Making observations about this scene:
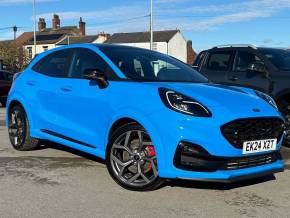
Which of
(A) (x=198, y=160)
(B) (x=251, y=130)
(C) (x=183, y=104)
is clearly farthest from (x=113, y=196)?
(B) (x=251, y=130)

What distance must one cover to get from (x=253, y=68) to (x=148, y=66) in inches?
107

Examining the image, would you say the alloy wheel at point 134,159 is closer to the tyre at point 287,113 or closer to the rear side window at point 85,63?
the rear side window at point 85,63

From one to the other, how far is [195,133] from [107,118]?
1.25 metres

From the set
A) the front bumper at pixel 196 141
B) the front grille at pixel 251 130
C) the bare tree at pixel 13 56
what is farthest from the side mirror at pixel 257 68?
the bare tree at pixel 13 56

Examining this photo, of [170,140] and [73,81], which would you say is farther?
[73,81]

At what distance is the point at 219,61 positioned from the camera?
915 cm

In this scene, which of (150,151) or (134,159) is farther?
(134,159)

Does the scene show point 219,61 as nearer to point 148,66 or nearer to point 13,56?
point 148,66

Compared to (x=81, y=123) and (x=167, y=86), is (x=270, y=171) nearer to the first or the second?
(x=167, y=86)

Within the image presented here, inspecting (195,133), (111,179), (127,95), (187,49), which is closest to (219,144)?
(195,133)

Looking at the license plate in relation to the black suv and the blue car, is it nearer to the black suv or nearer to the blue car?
the blue car

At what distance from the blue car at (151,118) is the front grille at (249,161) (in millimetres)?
10

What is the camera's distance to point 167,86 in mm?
5137

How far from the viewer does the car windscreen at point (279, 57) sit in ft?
27.0
